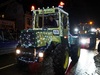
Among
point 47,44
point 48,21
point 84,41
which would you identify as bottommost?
point 84,41

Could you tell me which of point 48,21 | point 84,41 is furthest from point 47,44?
point 84,41

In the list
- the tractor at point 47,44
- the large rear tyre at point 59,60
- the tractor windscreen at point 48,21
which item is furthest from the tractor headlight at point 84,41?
the large rear tyre at point 59,60

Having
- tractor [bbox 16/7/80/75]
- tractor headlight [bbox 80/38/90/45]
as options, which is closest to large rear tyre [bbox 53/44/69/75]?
tractor [bbox 16/7/80/75]

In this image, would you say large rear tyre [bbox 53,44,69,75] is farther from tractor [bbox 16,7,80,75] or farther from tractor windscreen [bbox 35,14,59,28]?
tractor windscreen [bbox 35,14,59,28]

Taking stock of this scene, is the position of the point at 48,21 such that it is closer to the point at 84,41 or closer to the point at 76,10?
the point at 84,41

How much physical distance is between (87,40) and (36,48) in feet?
36.3

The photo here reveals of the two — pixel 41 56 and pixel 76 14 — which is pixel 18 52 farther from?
pixel 76 14

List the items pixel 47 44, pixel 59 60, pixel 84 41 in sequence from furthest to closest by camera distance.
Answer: pixel 84 41, pixel 47 44, pixel 59 60

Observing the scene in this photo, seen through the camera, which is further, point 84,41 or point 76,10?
point 76,10

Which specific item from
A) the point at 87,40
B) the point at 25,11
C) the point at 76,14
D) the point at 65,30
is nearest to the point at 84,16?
the point at 76,14

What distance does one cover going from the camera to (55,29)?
8.62 meters

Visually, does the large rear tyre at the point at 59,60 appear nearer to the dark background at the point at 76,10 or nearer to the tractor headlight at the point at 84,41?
the tractor headlight at the point at 84,41

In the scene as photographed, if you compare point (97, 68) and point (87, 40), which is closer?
point (97, 68)

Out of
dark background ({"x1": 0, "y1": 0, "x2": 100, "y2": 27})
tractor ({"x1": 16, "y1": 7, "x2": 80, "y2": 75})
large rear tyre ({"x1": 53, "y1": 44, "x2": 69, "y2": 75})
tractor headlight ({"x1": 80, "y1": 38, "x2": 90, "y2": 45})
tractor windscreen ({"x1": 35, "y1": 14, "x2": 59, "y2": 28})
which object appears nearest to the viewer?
large rear tyre ({"x1": 53, "y1": 44, "x2": 69, "y2": 75})
